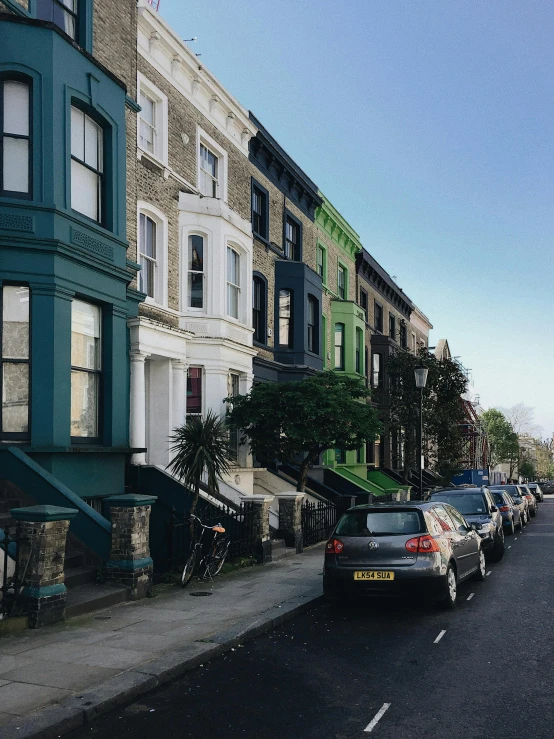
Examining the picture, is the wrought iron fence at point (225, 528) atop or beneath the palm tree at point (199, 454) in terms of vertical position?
beneath

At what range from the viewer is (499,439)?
91688 mm

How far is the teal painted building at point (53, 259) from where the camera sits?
489 inches

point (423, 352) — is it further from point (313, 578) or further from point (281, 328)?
point (313, 578)

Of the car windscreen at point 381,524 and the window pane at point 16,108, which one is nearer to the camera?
the car windscreen at point 381,524

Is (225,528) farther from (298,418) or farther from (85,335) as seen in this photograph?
(298,418)

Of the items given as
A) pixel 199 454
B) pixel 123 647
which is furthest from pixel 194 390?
pixel 123 647

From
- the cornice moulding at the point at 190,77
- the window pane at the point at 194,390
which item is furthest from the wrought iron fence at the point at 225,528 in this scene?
the cornice moulding at the point at 190,77

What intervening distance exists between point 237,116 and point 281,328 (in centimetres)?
681

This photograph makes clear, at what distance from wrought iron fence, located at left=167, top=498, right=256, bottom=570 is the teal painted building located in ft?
5.01

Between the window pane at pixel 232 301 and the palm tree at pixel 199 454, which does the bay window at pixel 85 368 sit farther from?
the window pane at pixel 232 301

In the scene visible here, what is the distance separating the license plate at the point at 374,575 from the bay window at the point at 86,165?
7995mm

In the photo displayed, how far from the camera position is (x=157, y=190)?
18.2 meters

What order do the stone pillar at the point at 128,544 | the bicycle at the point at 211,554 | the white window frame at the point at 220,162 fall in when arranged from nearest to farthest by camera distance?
the stone pillar at the point at 128,544, the bicycle at the point at 211,554, the white window frame at the point at 220,162

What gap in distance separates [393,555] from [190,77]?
14.0 meters
